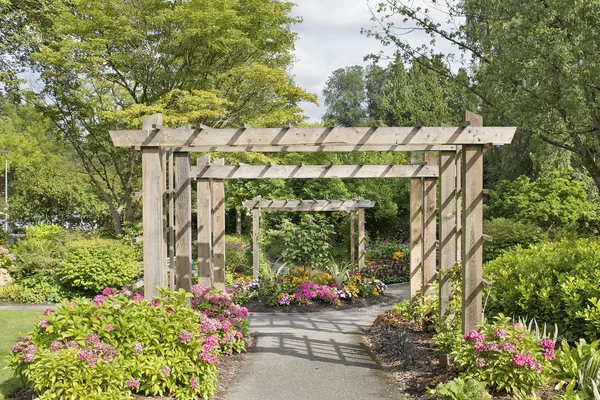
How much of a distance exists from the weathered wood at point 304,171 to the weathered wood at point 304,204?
3.23 meters

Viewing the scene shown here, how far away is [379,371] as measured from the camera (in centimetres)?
524

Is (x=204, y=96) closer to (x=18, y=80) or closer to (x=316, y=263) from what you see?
(x=316, y=263)

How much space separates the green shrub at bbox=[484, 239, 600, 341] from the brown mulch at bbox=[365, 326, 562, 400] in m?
0.92

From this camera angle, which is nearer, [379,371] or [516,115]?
[379,371]

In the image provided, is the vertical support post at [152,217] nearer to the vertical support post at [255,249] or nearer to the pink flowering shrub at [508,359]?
the pink flowering shrub at [508,359]

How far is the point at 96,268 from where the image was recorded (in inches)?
402

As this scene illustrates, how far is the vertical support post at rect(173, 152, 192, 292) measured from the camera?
550 centimetres

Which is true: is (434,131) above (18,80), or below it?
below

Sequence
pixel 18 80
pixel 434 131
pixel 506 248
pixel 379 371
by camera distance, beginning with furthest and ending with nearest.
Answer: pixel 18 80 < pixel 506 248 < pixel 379 371 < pixel 434 131

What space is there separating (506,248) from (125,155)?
11.8m

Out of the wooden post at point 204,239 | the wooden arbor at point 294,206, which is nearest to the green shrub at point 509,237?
the wooden arbor at point 294,206

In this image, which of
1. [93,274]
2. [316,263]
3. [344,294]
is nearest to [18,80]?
[93,274]

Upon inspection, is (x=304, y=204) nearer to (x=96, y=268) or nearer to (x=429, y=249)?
(x=96, y=268)

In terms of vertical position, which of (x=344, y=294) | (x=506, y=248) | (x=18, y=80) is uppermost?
(x=18, y=80)
